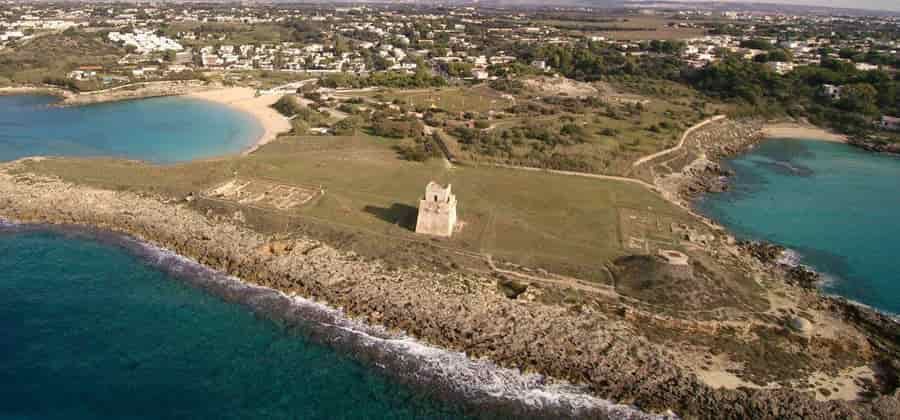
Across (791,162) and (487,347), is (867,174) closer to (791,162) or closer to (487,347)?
(791,162)

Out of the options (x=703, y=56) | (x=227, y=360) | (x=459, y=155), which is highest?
(x=703, y=56)

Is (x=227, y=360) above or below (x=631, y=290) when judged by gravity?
below

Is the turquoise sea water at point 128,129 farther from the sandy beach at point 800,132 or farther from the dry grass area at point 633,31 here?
the dry grass area at point 633,31

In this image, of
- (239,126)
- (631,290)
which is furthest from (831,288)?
(239,126)

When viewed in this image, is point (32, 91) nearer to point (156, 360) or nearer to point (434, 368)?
point (156, 360)

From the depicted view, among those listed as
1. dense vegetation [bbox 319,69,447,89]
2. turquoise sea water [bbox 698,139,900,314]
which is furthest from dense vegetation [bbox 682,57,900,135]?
dense vegetation [bbox 319,69,447,89]

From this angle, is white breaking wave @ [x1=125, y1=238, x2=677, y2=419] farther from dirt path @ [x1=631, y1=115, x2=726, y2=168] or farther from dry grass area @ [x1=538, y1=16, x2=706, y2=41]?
dry grass area @ [x1=538, y1=16, x2=706, y2=41]
